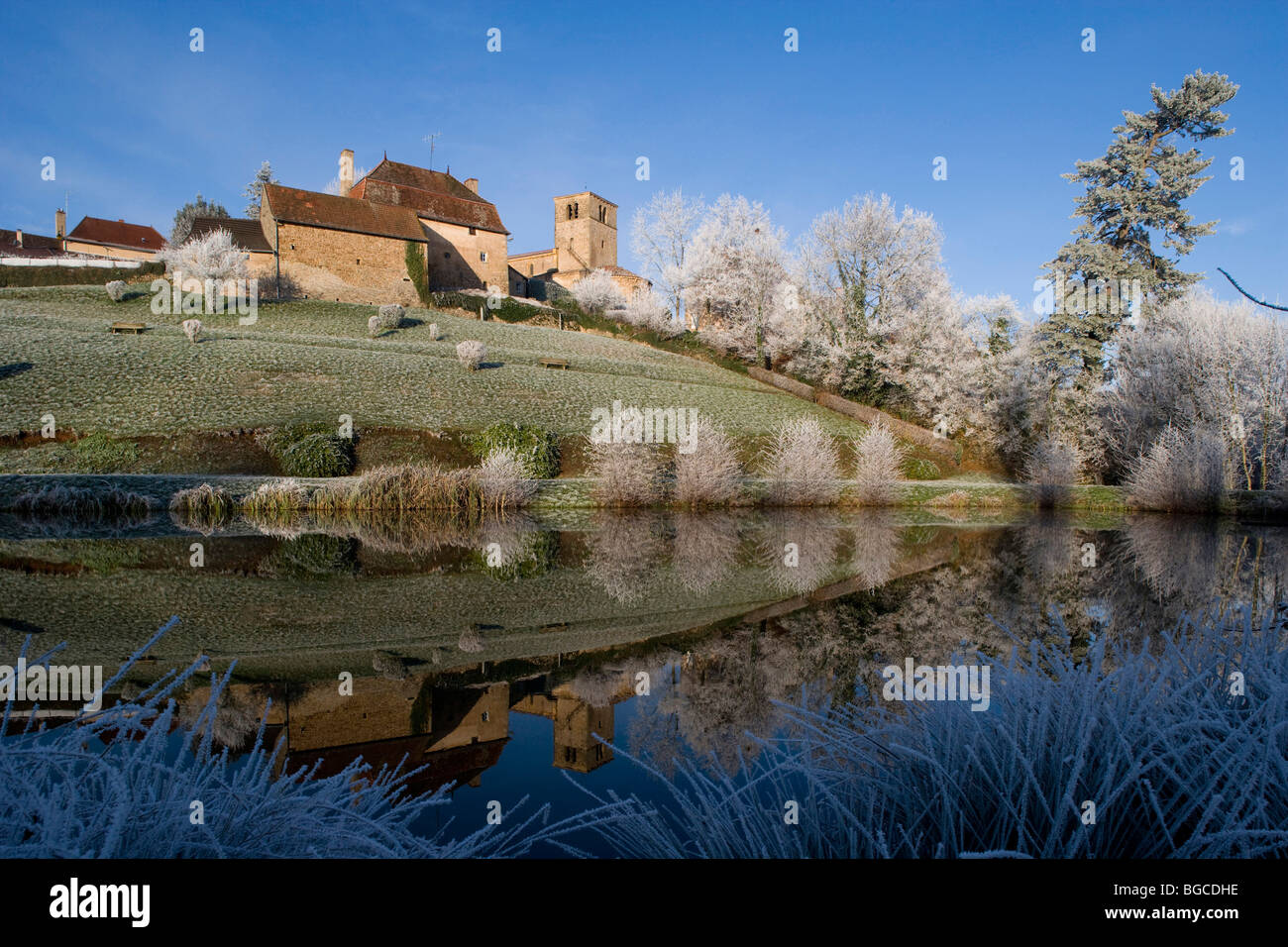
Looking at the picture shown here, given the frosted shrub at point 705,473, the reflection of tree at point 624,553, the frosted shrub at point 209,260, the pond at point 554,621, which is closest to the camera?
the pond at point 554,621

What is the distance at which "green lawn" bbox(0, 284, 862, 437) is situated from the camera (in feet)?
69.6

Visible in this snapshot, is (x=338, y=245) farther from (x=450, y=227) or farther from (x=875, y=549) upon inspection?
(x=875, y=549)

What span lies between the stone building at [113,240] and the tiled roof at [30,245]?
1026 millimetres

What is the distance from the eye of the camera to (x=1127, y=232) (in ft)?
86.8

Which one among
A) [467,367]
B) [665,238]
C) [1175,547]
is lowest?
[1175,547]

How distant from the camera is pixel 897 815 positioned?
2387 mm

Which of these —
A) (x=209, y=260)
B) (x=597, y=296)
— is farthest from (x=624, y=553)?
(x=597, y=296)

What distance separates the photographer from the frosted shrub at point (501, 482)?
56.1 ft

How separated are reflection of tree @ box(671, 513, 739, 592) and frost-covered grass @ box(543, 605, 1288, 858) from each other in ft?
17.3

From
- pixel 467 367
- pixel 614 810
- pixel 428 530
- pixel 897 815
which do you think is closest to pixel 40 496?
pixel 428 530

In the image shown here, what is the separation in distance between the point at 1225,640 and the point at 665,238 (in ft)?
151

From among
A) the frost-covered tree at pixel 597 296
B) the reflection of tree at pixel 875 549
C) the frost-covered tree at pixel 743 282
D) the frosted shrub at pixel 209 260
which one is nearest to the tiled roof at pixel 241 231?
the frosted shrub at pixel 209 260

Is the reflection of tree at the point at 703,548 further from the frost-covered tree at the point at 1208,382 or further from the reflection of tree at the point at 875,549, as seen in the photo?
the frost-covered tree at the point at 1208,382
